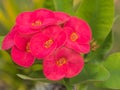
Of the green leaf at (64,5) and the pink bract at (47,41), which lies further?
the green leaf at (64,5)

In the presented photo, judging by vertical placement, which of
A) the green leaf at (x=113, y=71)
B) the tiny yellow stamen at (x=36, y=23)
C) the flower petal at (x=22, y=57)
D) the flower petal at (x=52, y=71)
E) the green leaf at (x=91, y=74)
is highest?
the tiny yellow stamen at (x=36, y=23)

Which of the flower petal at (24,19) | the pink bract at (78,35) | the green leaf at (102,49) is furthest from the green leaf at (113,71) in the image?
the flower petal at (24,19)

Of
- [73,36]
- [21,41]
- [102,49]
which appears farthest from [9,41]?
[102,49]

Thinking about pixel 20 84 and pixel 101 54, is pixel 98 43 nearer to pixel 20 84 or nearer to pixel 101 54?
pixel 101 54

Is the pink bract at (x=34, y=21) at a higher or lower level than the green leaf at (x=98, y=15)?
higher

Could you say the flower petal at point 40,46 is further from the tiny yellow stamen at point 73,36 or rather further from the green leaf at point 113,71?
the green leaf at point 113,71

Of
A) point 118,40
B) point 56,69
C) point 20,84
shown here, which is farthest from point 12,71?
point 56,69
